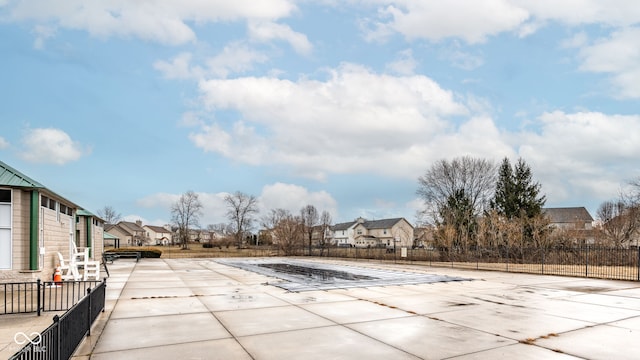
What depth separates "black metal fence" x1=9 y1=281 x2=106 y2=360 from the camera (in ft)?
14.8

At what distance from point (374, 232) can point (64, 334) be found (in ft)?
319

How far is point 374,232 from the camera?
101 m

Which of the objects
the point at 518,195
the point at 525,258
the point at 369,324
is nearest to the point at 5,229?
the point at 369,324

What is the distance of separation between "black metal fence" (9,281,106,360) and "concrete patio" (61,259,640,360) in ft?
1.02

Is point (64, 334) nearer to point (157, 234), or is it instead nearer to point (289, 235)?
point (289, 235)

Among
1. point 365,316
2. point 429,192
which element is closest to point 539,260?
point 429,192

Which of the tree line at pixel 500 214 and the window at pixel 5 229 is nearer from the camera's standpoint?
the window at pixel 5 229

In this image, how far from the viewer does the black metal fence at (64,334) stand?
451 centimetres

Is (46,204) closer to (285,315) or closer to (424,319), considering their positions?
(285,315)

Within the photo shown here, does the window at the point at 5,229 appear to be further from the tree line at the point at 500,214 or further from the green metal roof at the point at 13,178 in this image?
the tree line at the point at 500,214

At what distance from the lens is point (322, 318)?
9.48 meters

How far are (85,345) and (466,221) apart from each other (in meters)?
39.7

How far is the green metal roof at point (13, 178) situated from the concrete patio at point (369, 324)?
466 centimetres

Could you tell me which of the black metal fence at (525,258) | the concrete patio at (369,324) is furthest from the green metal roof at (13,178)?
the black metal fence at (525,258)
